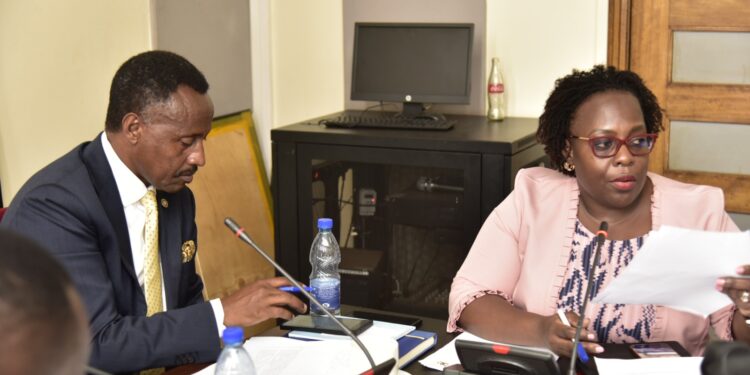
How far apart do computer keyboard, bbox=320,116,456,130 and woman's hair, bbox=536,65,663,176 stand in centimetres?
105

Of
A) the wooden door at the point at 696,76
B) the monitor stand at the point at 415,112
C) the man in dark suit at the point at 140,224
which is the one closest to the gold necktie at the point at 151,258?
the man in dark suit at the point at 140,224

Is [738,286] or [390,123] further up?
[390,123]

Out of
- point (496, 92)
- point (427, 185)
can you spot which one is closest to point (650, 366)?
point (427, 185)

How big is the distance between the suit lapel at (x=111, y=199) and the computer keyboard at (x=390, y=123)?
1481 mm

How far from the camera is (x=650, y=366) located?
168 cm

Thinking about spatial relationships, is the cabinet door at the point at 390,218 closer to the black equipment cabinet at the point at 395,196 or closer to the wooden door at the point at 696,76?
the black equipment cabinet at the point at 395,196

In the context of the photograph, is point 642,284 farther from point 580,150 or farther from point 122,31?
point 122,31

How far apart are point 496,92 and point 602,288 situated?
1593mm

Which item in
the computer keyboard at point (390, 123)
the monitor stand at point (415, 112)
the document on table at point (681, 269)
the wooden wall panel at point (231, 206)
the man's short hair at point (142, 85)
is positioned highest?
the man's short hair at point (142, 85)

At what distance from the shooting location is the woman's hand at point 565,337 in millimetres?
1723

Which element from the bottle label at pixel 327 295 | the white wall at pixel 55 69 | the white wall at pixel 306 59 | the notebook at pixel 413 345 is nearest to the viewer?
the notebook at pixel 413 345

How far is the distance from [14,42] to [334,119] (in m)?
1.13

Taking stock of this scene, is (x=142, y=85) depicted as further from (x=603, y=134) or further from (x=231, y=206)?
(x=231, y=206)

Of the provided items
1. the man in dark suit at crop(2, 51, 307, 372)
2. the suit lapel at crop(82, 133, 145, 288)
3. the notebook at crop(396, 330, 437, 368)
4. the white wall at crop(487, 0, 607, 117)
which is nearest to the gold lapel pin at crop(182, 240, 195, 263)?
the man in dark suit at crop(2, 51, 307, 372)
